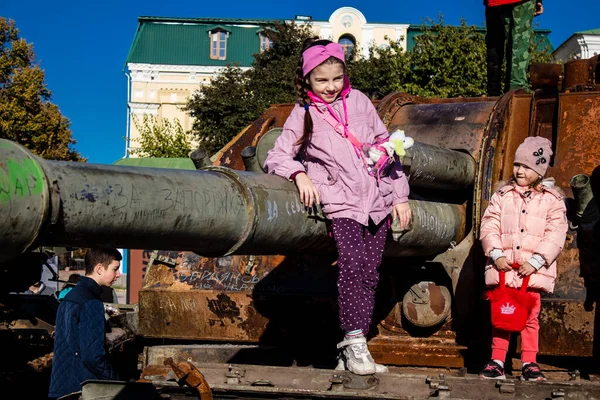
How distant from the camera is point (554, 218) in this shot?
189 inches

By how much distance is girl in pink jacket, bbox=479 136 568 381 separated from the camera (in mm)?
4707

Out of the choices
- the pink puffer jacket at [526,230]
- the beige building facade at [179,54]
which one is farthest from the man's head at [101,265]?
the beige building facade at [179,54]

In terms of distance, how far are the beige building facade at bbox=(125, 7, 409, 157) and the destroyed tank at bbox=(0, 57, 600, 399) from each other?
4552 centimetres

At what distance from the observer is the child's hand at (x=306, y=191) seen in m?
4.09

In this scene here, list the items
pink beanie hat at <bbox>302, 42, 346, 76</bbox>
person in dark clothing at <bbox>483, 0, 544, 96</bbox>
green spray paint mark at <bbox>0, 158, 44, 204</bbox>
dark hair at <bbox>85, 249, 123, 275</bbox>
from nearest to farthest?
green spray paint mark at <bbox>0, 158, 44, 204</bbox> < pink beanie hat at <bbox>302, 42, 346, 76</bbox> < dark hair at <bbox>85, 249, 123, 275</bbox> < person in dark clothing at <bbox>483, 0, 544, 96</bbox>

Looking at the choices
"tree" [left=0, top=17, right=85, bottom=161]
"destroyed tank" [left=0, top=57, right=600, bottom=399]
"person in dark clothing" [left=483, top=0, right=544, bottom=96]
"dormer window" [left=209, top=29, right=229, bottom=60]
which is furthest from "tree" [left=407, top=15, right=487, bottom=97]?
"dormer window" [left=209, top=29, right=229, bottom=60]

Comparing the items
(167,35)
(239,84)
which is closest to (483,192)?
→ (239,84)

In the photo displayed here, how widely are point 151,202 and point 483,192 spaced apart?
2534mm

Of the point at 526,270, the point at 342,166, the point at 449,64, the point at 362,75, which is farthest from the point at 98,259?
the point at 362,75

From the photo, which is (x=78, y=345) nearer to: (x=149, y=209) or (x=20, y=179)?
(x=149, y=209)

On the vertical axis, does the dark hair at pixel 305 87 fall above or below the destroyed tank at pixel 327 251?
above

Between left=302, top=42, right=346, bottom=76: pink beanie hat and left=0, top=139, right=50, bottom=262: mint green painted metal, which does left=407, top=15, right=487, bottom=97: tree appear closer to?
left=302, top=42, right=346, bottom=76: pink beanie hat

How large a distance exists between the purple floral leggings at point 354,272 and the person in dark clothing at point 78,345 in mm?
1564

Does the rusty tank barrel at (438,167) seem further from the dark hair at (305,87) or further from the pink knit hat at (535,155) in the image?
the dark hair at (305,87)
